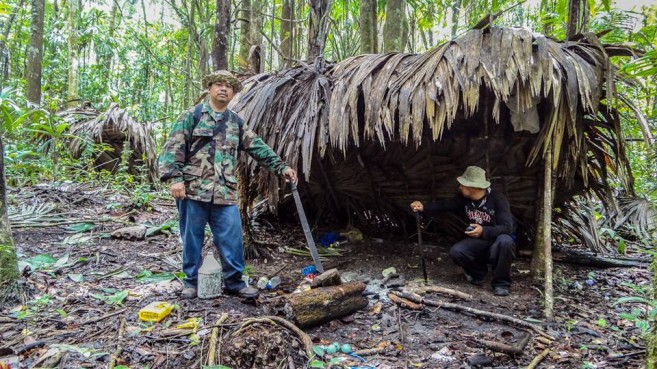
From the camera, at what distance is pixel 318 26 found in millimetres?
4449

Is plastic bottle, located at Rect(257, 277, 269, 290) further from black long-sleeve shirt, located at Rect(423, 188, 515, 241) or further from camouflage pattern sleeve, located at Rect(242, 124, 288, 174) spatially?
black long-sleeve shirt, located at Rect(423, 188, 515, 241)

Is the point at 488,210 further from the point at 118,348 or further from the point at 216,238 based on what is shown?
the point at 118,348

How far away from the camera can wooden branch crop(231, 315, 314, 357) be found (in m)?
2.50

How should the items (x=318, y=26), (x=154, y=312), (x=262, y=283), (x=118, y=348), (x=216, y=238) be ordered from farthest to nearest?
(x=318, y=26) < (x=262, y=283) < (x=216, y=238) < (x=154, y=312) < (x=118, y=348)

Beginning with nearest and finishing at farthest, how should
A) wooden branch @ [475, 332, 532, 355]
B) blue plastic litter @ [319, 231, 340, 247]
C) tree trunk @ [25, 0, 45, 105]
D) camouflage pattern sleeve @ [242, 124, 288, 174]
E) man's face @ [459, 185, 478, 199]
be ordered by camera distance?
wooden branch @ [475, 332, 532, 355] < camouflage pattern sleeve @ [242, 124, 288, 174] < man's face @ [459, 185, 478, 199] < blue plastic litter @ [319, 231, 340, 247] < tree trunk @ [25, 0, 45, 105]

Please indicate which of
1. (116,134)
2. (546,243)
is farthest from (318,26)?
(116,134)

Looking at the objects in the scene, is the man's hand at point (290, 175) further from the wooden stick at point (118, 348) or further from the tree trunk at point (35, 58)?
the tree trunk at point (35, 58)

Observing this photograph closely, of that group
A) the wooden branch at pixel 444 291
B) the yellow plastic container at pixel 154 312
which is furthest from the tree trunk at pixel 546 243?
the yellow plastic container at pixel 154 312

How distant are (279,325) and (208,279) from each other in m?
0.70

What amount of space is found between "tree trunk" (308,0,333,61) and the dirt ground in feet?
6.85

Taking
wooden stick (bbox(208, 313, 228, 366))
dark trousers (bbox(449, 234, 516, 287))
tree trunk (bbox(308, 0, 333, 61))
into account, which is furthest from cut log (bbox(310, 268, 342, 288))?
tree trunk (bbox(308, 0, 333, 61))

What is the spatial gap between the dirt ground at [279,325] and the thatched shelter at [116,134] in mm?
3584

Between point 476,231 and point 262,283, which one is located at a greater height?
point 476,231

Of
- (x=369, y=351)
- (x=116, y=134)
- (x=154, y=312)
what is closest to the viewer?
(x=369, y=351)
